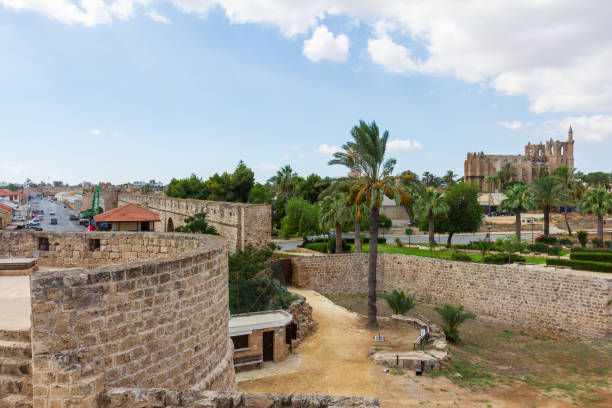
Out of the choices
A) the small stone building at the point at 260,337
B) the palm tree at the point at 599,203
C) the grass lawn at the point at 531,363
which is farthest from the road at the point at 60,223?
the palm tree at the point at 599,203

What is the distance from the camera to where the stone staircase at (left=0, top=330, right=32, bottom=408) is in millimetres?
3746

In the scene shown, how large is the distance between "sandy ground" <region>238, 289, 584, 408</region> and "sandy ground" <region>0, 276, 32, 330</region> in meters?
6.11

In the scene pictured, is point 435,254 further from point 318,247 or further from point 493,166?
point 493,166

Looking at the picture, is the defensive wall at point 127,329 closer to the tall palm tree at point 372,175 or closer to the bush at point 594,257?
the tall palm tree at point 372,175

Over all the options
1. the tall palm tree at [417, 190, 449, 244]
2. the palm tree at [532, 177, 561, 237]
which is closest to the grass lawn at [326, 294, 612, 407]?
the tall palm tree at [417, 190, 449, 244]

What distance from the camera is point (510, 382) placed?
37.4 ft

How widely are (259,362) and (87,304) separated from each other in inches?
375

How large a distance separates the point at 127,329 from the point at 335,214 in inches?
889

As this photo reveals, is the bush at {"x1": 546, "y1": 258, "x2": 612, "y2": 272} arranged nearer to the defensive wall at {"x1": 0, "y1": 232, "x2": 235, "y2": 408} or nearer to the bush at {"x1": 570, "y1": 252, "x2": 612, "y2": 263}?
the bush at {"x1": 570, "y1": 252, "x2": 612, "y2": 263}

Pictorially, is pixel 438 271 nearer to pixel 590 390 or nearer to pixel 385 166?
pixel 385 166

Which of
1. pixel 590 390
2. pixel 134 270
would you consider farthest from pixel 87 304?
pixel 590 390

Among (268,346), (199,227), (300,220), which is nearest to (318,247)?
(300,220)

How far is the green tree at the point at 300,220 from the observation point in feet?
111

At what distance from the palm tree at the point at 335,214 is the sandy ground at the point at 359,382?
1108 centimetres
